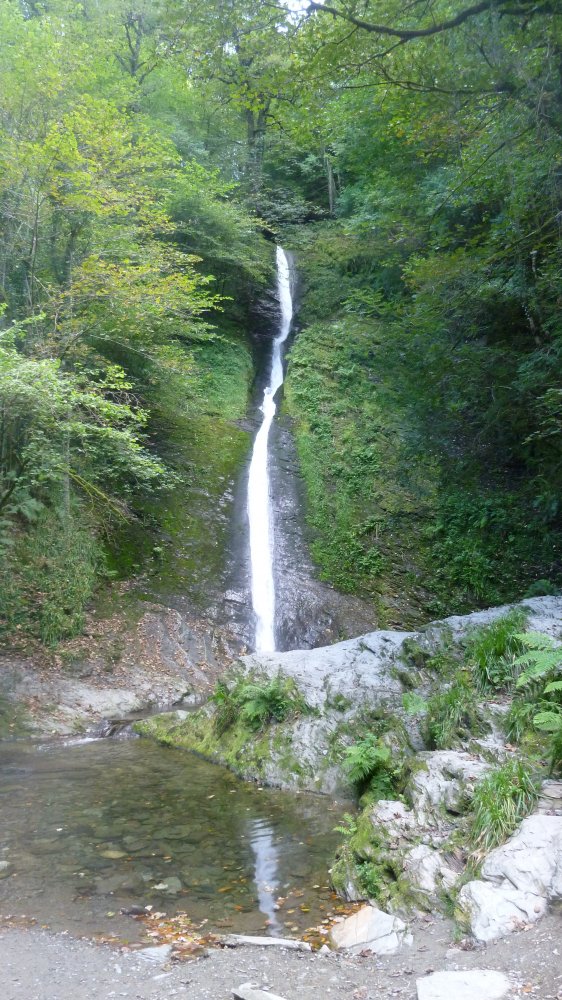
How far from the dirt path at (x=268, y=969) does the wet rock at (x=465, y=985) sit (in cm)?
6

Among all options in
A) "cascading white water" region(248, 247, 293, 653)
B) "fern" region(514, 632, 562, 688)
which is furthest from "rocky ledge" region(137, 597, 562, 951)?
"cascading white water" region(248, 247, 293, 653)

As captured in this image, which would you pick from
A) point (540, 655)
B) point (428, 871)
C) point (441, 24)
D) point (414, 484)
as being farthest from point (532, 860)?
point (414, 484)

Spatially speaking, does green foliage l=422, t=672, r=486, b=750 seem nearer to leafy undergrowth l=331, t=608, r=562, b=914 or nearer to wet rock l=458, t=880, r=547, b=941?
leafy undergrowth l=331, t=608, r=562, b=914

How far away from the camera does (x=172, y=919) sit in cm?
421

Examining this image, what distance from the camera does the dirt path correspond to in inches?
123

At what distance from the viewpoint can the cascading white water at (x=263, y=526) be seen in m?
12.6

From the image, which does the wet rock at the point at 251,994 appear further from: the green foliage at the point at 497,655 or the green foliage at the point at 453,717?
the green foliage at the point at 497,655

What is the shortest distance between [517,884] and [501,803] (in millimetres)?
638

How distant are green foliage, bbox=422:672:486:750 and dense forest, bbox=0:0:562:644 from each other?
3.90 metres

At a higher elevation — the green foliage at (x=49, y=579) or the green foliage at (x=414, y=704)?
the green foliage at (x=49, y=579)

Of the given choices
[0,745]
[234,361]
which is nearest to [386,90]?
[0,745]

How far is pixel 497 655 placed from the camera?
6633 mm

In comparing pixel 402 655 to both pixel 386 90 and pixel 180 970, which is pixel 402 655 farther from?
pixel 386 90

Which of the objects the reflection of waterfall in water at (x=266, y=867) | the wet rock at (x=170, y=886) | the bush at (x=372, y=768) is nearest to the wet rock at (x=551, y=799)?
the bush at (x=372, y=768)
